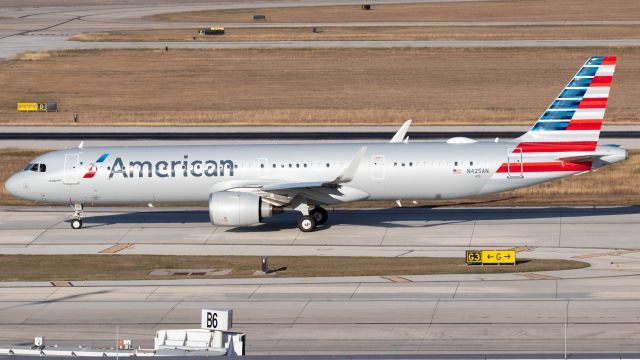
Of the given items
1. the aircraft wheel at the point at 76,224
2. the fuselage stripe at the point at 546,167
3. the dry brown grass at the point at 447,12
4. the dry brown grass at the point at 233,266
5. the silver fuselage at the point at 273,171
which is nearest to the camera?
the dry brown grass at the point at 233,266

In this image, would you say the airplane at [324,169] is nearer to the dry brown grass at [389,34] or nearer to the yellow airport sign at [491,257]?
the yellow airport sign at [491,257]

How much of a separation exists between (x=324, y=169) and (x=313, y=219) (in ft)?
8.25

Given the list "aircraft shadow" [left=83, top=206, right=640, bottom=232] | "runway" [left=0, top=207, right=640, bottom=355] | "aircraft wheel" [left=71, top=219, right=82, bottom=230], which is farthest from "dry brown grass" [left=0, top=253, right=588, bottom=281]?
"aircraft shadow" [left=83, top=206, right=640, bottom=232]

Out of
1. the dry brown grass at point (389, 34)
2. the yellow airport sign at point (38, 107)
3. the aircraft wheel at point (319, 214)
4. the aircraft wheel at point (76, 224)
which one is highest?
the dry brown grass at point (389, 34)

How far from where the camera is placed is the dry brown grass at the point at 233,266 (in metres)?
48.0

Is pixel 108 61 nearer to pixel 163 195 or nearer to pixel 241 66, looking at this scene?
pixel 241 66

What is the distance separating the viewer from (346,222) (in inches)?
2373

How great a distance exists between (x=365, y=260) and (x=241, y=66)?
251ft

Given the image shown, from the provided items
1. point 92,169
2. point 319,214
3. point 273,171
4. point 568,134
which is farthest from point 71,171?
point 568,134

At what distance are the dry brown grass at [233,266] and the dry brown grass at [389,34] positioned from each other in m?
90.5

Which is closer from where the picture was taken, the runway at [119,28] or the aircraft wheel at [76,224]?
the aircraft wheel at [76,224]

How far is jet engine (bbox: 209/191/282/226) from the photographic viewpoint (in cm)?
5566

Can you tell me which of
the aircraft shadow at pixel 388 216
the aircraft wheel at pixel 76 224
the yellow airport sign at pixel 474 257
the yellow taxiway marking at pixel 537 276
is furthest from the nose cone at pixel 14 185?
the yellow taxiway marking at pixel 537 276

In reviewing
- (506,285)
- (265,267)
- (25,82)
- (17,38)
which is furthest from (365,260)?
(17,38)
